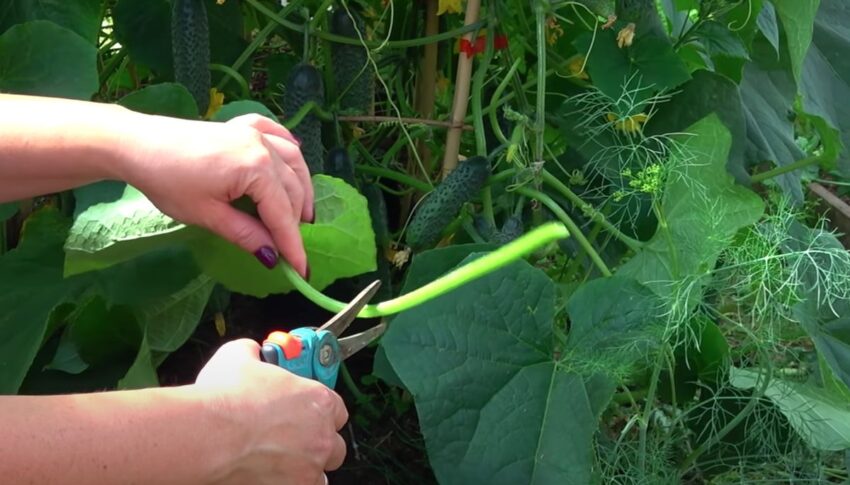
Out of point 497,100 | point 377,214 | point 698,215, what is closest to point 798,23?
point 698,215

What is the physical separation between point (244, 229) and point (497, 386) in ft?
1.34

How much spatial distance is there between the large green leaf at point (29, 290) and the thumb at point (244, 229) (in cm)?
46

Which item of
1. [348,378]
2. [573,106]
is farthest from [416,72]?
[348,378]

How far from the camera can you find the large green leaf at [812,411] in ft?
3.97

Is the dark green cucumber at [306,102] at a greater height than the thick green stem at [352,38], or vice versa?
the thick green stem at [352,38]

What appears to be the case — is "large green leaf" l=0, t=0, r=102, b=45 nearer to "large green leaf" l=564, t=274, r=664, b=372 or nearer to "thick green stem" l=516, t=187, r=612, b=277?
"thick green stem" l=516, t=187, r=612, b=277

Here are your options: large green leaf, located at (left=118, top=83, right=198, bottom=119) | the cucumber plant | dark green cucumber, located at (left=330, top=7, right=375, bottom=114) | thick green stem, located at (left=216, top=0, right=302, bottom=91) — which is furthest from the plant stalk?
large green leaf, located at (left=118, top=83, right=198, bottom=119)

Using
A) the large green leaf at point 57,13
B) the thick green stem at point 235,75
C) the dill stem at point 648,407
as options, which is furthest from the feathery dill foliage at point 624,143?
the large green leaf at point 57,13

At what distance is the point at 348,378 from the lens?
146cm

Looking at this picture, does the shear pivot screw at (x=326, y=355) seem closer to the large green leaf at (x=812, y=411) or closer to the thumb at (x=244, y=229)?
the thumb at (x=244, y=229)

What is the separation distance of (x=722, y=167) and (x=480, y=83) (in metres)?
0.32

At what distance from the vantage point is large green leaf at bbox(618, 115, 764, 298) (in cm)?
118

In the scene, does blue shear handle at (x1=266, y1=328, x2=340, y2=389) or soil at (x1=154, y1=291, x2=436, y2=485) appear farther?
soil at (x1=154, y1=291, x2=436, y2=485)

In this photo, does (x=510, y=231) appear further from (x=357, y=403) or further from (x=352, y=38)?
(x=357, y=403)
